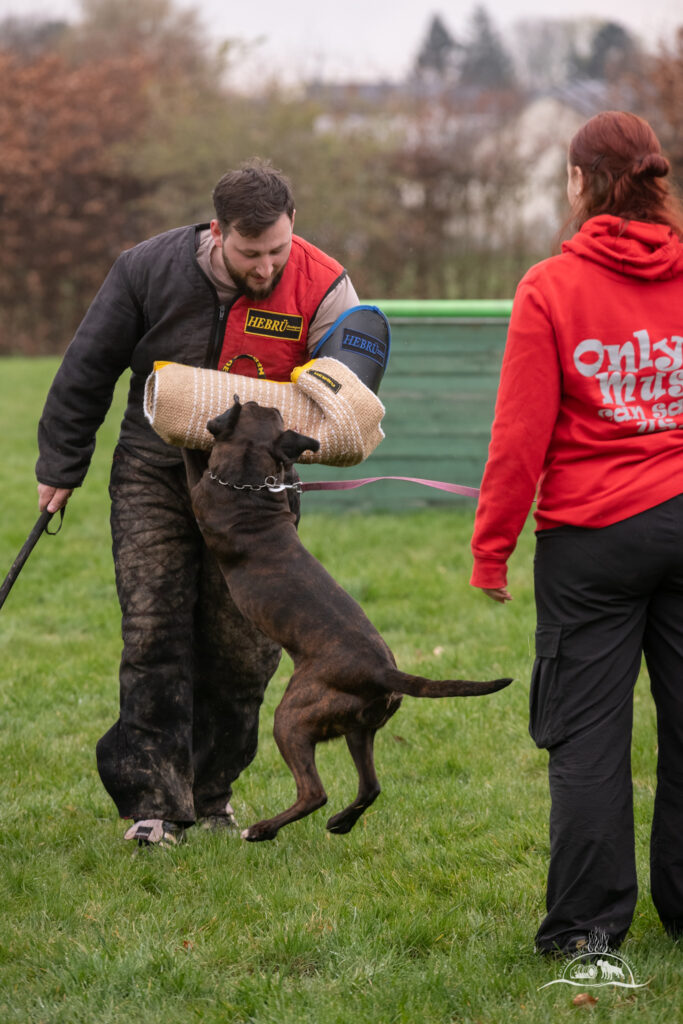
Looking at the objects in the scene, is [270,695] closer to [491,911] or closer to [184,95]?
[491,911]

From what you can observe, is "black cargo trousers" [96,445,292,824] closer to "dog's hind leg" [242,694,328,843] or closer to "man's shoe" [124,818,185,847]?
"man's shoe" [124,818,185,847]

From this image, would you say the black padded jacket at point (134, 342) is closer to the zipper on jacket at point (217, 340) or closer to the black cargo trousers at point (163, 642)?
the zipper on jacket at point (217, 340)

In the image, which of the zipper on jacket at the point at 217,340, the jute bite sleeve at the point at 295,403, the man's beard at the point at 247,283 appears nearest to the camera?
the jute bite sleeve at the point at 295,403

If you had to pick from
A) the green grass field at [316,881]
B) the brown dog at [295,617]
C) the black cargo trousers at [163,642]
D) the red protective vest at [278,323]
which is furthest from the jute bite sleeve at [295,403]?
the green grass field at [316,881]

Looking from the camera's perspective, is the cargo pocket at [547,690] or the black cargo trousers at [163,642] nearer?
the cargo pocket at [547,690]

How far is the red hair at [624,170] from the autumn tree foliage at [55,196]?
21496 millimetres

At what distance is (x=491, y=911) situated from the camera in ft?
12.2

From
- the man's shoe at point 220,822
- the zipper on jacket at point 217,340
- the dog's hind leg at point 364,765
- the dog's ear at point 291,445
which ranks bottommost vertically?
the man's shoe at point 220,822

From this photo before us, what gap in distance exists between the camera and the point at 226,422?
11.3ft

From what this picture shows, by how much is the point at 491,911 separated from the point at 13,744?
242cm

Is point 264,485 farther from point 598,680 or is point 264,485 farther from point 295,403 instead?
point 598,680

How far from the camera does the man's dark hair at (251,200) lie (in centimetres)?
355

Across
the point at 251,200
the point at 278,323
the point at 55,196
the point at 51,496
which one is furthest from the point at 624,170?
the point at 55,196

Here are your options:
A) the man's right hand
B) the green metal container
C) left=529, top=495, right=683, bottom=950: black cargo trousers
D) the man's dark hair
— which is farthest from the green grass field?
the green metal container
